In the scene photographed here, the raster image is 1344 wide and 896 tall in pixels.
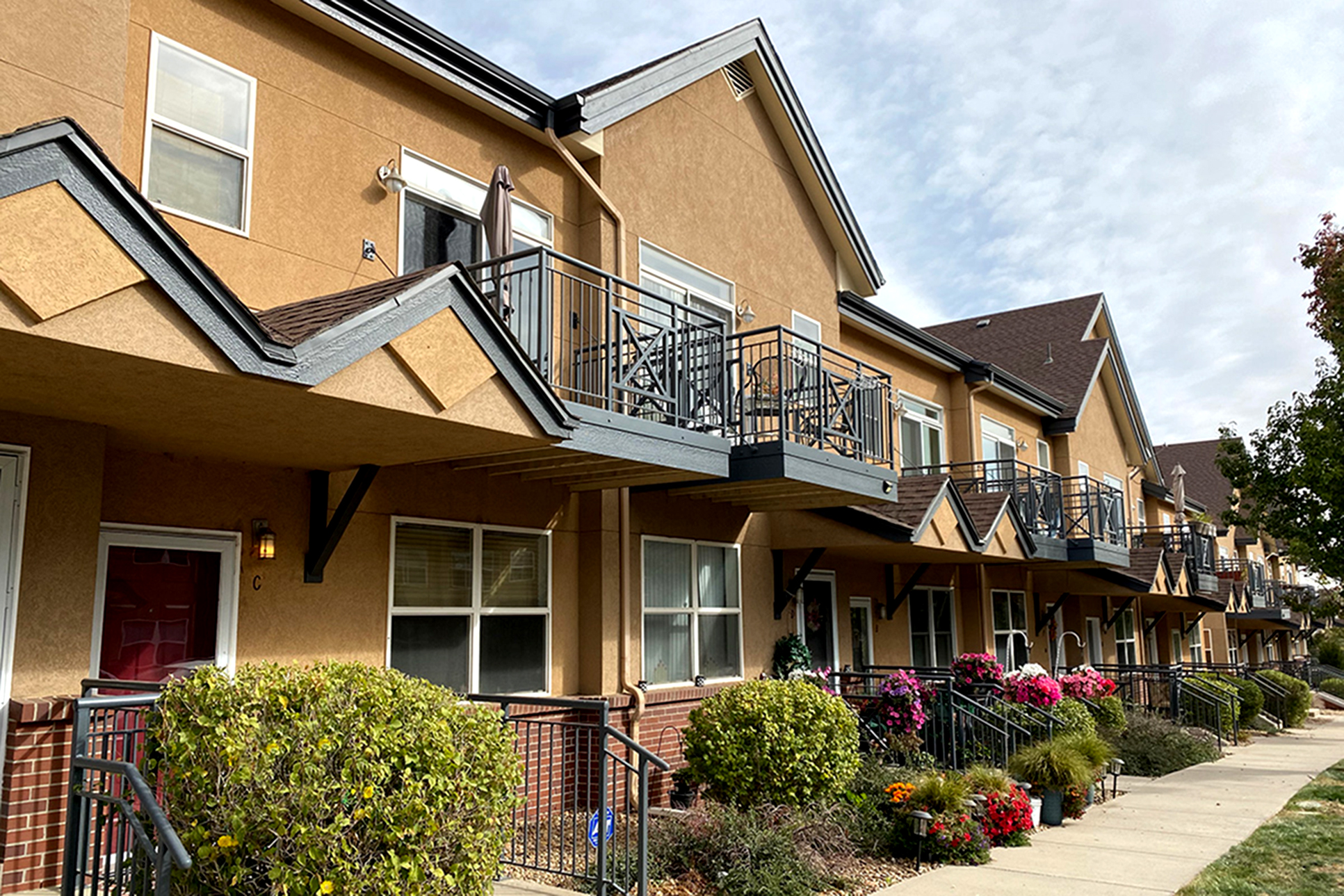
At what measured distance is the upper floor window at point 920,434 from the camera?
19.6 metres

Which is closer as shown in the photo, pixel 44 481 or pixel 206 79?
pixel 44 481

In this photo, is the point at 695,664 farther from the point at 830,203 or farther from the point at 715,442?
the point at 830,203

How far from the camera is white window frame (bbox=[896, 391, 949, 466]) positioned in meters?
19.4

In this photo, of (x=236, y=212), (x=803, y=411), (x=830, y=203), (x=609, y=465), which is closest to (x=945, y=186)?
(x=830, y=203)

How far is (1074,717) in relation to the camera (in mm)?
14039

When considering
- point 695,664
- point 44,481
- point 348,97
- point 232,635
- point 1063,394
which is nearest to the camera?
point 44,481

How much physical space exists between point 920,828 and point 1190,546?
969 inches

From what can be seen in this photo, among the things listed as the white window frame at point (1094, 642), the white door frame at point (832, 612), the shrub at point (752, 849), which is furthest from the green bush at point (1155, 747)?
the white window frame at point (1094, 642)

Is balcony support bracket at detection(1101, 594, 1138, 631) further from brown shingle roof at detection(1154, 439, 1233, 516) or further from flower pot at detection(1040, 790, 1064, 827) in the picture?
brown shingle roof at detection(1154, 439, 1233, 516)

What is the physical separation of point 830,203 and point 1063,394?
1369cm

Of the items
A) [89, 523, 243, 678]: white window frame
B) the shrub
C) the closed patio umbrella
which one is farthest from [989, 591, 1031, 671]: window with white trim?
[89, 523, 243, 678]: white window frame

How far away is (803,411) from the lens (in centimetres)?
1212

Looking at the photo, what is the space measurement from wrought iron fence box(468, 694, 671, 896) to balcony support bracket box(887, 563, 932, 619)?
749cm

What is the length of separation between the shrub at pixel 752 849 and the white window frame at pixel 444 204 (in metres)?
5.25
